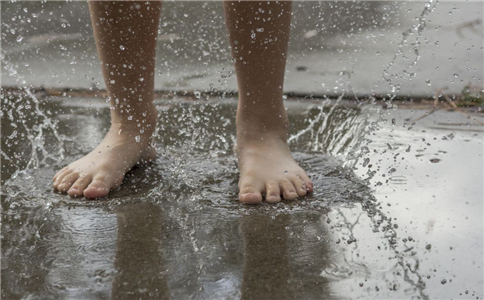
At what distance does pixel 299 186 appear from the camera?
1771 mm

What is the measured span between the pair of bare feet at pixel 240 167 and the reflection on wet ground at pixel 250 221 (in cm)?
4

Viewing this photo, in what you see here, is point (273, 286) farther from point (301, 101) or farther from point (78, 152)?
point (301, 101)

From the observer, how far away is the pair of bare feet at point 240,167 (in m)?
1.77

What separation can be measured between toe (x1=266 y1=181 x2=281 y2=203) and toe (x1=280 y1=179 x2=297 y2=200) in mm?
13

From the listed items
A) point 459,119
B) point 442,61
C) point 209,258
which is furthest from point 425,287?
point 442,61

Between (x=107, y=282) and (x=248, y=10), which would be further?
(x=248, y=10)

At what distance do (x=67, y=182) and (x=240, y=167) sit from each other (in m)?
0.48

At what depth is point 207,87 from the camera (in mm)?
2770

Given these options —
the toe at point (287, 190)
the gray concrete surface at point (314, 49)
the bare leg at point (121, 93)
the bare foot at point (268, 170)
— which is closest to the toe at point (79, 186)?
the bare leg at point (121, 93)

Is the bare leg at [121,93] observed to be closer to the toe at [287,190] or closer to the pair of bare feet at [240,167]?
the pair of bare feet at [240,167]

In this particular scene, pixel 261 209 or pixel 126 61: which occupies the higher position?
pixel 126 61

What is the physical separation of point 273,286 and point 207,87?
1.59m

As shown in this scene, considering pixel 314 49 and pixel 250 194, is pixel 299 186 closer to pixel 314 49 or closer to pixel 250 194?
pixel 250 194

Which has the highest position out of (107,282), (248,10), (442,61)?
(248,10)
